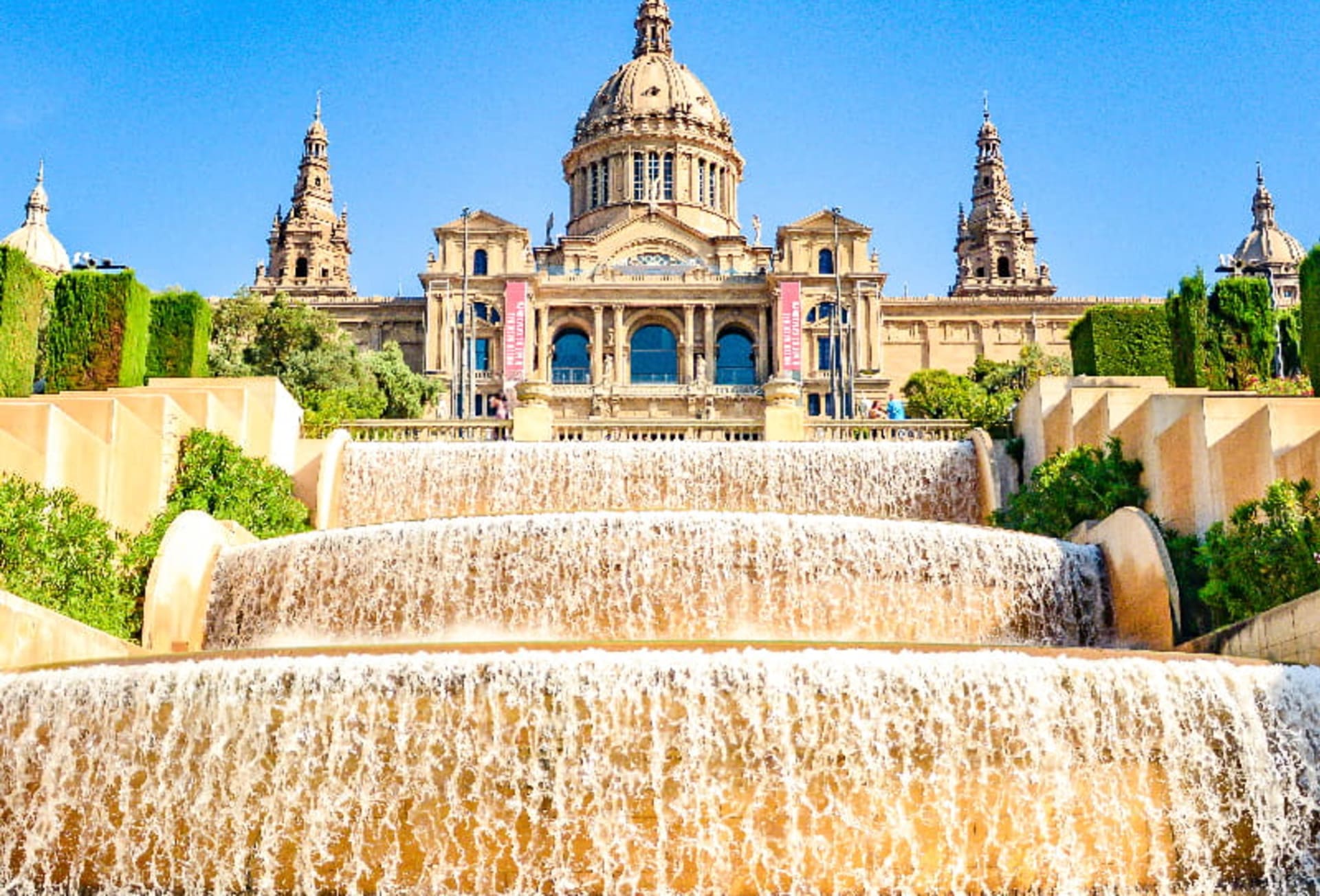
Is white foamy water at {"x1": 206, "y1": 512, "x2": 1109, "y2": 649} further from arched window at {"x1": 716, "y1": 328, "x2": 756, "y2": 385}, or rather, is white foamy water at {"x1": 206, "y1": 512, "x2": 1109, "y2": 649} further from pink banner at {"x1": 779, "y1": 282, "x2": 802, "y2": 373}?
arched window at {"x1": 716, "y1": 328, "x2": 756, "y2": 385}

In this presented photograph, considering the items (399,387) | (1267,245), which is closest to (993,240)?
(1267,245)

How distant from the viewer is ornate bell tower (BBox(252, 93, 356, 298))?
78.5m

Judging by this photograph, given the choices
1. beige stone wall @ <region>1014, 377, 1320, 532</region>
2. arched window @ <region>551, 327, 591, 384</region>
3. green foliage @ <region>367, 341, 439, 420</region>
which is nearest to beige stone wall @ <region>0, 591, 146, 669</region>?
beige stone wall @ <region>1014, 377, 1320, 532</region>

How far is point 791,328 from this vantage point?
5906cm

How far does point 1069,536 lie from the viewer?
1873 cm

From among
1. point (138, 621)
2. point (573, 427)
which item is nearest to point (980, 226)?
point (573, 427)

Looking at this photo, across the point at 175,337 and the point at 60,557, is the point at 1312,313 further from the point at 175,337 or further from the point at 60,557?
the point at 175,337

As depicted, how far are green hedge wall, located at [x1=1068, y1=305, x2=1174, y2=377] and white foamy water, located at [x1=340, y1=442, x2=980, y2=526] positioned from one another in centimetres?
406

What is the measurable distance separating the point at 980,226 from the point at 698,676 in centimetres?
7537

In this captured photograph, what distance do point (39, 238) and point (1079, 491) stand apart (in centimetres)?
7263

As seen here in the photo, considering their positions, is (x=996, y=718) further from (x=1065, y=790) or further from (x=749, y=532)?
(x=749, y=532)

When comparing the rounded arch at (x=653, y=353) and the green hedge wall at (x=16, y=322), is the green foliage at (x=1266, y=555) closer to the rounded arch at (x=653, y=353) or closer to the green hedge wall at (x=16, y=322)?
the green hedge wall at (x=16, y=322)

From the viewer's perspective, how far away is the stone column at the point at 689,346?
6369 centimetres

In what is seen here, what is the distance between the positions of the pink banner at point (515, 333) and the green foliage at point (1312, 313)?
34996mm
